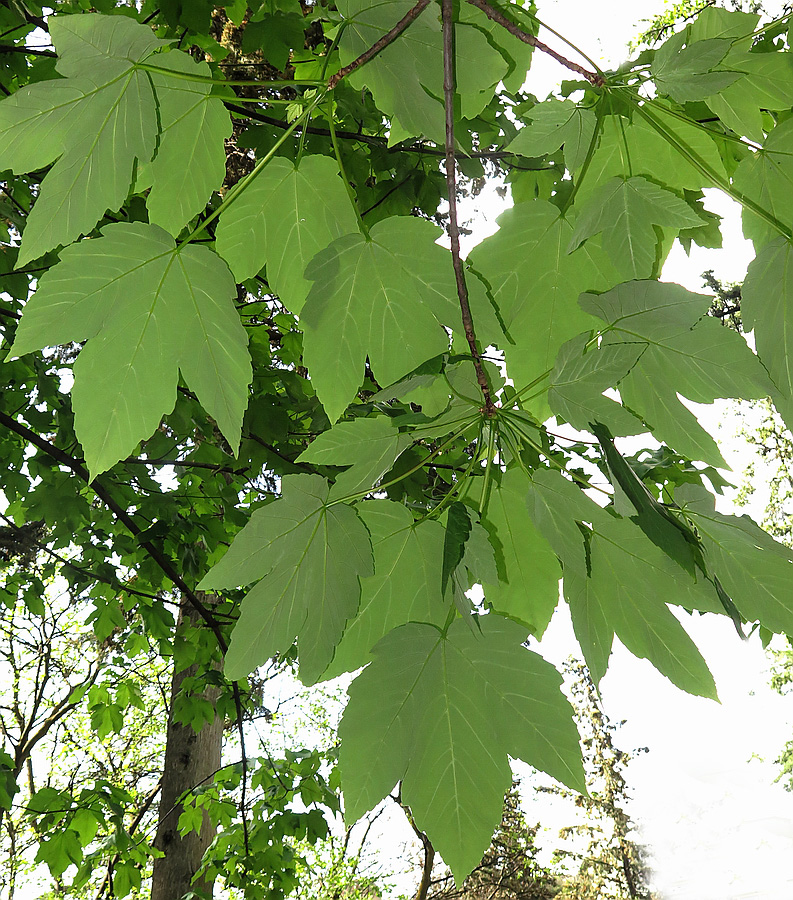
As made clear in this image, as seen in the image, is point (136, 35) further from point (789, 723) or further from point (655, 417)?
point (789, 723)

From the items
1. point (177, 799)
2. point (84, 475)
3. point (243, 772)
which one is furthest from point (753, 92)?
point (177, 799)

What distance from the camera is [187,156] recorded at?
35cm

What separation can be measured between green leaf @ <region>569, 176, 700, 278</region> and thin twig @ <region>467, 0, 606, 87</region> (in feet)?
0.16

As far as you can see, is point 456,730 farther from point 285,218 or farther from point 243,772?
point 243,772

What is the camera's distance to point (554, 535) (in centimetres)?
32

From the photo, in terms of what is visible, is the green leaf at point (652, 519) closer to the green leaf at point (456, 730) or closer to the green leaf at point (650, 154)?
the green leaf at point (456, 730)

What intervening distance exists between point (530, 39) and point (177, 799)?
324 centimetres

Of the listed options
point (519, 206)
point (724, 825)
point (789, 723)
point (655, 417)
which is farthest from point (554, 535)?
point (724, 825)

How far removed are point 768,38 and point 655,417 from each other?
287mm

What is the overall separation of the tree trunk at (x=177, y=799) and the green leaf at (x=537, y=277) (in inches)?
110

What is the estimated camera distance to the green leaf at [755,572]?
302 millimetres

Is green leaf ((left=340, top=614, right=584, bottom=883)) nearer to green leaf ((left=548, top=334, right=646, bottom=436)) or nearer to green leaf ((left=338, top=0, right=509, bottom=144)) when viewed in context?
green leaf ((left=548, top=334, right=646, bottom=436))

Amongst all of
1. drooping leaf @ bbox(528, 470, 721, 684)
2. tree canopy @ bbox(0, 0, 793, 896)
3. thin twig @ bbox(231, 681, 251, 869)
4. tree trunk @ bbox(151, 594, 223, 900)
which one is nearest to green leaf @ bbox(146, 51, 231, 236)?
tree canopy @ bbox(0, 0, 793, 896)

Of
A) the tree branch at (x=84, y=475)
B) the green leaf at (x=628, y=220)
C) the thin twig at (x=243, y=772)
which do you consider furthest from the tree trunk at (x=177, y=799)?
the green leaf at (x=628, y=220)
